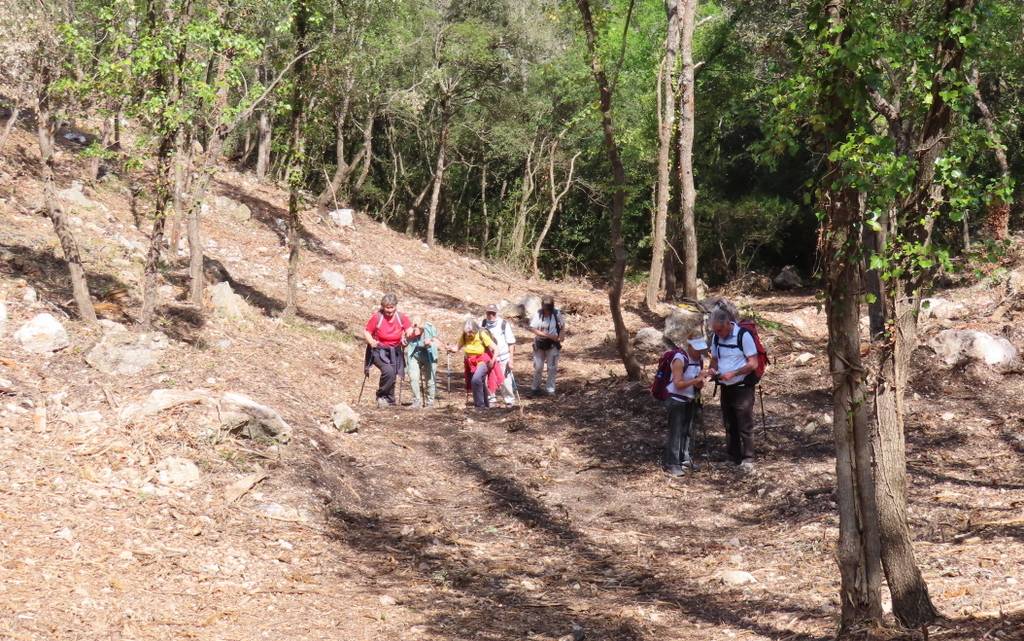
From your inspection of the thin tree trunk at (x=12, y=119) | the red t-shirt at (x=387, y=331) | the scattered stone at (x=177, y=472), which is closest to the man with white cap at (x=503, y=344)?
the red t-shirt at (x=387, y=331)

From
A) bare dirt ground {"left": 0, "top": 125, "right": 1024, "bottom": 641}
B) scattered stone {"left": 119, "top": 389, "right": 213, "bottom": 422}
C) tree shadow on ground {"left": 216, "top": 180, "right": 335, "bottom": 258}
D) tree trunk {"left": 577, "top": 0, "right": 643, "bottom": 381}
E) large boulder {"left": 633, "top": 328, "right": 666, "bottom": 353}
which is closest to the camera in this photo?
bare dirt ground {"left": 0, "top": 125, "right": 1024, "bottom": 641}

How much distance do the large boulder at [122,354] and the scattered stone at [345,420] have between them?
2.01 metres

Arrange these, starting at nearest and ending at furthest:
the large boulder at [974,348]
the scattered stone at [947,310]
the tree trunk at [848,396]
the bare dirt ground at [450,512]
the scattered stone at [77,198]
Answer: the tree trunk at [848,396] < the bare dirt ground at [450,512] < the large boulder at [974,348] < the scattered stone at [947,310] < the scattered stone at [77,198]

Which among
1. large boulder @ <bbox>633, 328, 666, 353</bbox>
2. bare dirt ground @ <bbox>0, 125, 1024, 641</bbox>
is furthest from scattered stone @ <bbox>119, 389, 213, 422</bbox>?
large boulder @ <bbox>633, 328, 666, 353</bbox>

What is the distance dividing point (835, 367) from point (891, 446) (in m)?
0.61

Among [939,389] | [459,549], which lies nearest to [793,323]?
[939,389]

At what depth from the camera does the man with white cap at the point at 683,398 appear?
912cm

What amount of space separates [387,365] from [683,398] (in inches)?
188

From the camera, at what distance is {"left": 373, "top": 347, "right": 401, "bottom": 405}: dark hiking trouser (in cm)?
1255

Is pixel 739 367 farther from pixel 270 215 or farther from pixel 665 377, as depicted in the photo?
pixel 270 215

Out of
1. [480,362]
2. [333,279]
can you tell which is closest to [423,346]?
[480,362]

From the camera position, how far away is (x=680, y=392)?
30.0 feet

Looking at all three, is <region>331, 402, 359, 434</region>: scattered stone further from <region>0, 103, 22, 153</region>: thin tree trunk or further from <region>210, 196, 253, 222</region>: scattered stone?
<region>210, 196, 253, 222</region>: scattered stone

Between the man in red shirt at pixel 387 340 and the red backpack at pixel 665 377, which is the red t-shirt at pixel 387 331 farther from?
the red backpack at pixel 665 377
